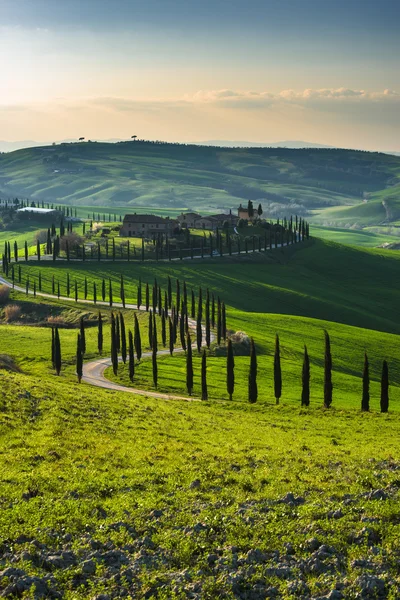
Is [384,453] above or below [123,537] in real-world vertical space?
below

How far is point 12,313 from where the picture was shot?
177500 millimetres

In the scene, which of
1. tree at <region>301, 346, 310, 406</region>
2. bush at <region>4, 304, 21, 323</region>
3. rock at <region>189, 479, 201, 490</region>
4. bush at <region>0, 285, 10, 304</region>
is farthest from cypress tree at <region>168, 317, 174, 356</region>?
rock at <region>189, 479, 201, 490</region>

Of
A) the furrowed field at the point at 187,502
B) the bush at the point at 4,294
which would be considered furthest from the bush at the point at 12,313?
the furrowed field at the point at 187,502

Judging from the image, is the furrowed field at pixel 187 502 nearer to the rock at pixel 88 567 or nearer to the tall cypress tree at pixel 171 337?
the rock at pixel 88 567

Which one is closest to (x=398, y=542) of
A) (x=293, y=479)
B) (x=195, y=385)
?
(x=293, y=479)

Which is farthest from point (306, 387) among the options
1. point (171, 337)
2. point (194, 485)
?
point (194, 485)

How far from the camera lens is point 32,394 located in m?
59.5

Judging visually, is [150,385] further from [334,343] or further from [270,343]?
[334,343]

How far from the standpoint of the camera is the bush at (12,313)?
578ft

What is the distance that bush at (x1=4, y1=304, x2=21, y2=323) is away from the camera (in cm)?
17604

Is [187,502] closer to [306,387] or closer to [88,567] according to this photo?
[88,567]

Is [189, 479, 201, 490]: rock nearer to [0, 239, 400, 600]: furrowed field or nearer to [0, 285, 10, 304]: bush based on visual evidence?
[0, 239, 400, 600]: furrowed field

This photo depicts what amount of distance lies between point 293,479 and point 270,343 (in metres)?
101

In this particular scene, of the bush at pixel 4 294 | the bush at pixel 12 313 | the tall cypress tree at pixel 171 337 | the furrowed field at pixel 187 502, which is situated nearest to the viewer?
the furrowed field at pixel 187 502
